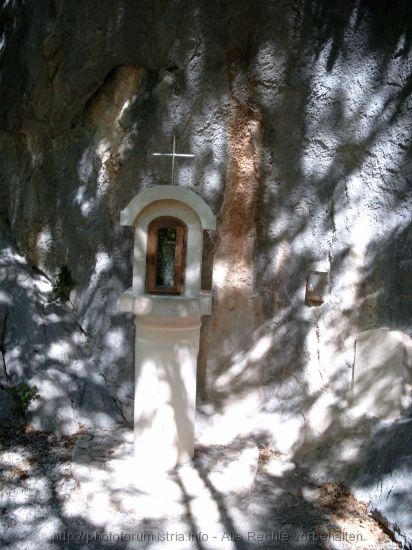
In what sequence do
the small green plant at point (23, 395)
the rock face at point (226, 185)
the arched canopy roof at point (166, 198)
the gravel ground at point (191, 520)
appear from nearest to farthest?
the gravel ground at point (191, 520) < the arched canopy roof at point (166, 198) < the rock face at point (226, 185) < the small green plant at point (23, 395)

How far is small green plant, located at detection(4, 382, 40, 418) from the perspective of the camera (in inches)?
203

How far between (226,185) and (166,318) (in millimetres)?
1650

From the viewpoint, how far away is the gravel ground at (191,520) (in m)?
3.52

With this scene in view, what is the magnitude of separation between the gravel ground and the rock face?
0.46 meters

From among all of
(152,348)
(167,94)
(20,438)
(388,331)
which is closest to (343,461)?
(388,331)

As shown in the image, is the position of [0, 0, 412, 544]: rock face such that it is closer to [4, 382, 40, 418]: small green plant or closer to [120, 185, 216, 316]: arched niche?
[4, 382, 40, 418]: small green plant

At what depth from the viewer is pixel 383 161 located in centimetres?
423

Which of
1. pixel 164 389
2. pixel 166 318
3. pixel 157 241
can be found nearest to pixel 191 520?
pixel 164 389

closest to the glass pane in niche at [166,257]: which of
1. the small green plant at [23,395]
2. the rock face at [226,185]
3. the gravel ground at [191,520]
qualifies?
the rock face at [226,185]

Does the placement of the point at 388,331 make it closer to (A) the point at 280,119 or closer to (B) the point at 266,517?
(B) the point at 266,517

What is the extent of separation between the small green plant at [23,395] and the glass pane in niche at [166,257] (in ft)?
6.52

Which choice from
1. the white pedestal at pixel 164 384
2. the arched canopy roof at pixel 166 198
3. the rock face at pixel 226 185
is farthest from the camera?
the rock face at pixel 226 185

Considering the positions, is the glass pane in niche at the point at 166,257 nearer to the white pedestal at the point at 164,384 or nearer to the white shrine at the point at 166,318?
the white shrine at the point at 166,318

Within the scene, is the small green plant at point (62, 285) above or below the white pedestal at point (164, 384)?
above
